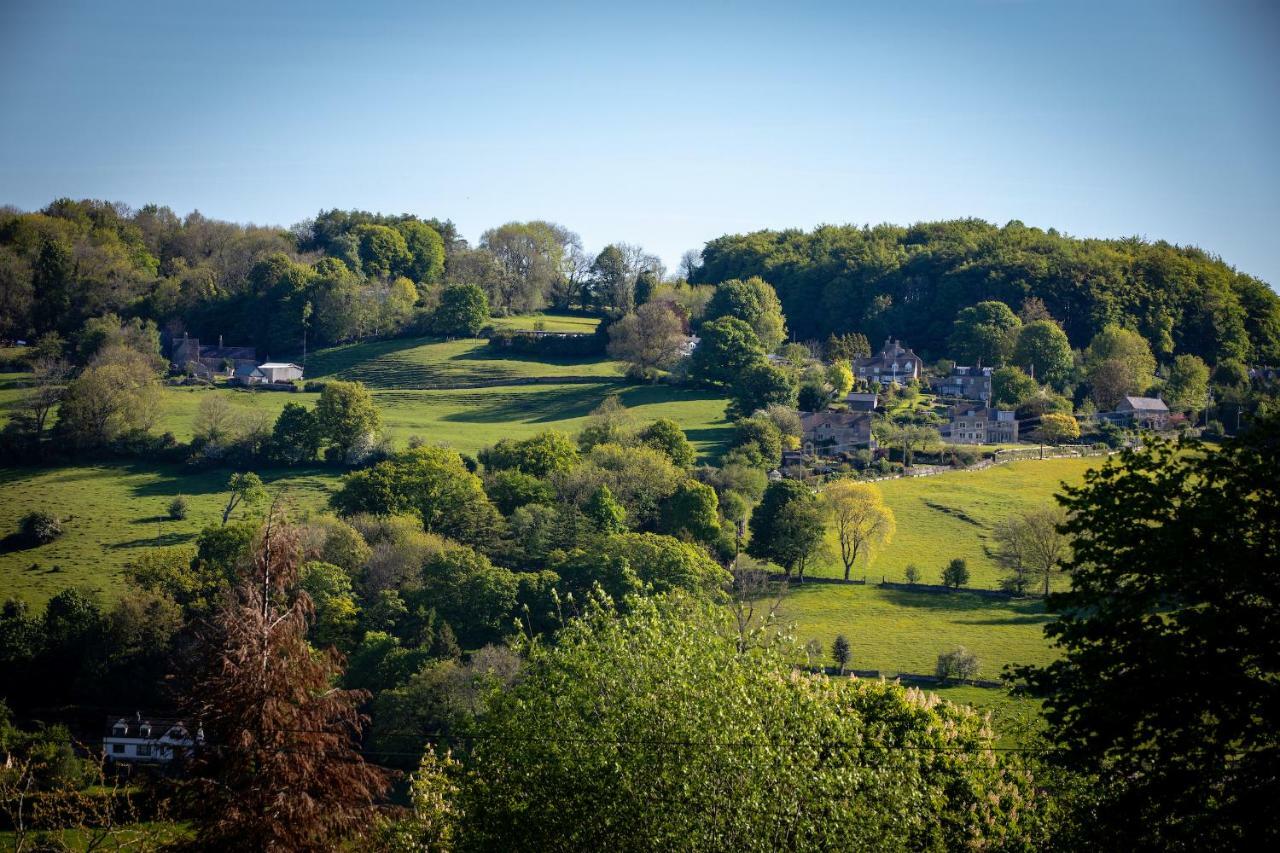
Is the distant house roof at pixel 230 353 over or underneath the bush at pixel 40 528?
over

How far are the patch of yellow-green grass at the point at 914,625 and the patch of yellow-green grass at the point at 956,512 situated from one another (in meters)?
2.23

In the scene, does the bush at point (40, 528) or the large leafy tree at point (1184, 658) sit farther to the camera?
the bush at point (40, 528)

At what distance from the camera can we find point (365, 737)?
105ft

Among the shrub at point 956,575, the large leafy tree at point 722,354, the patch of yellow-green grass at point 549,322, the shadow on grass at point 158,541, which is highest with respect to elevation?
the patch of yellow-green grass at point 549,322

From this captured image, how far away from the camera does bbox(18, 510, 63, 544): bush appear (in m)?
45.9

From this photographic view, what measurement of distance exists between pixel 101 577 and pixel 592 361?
46287 mm

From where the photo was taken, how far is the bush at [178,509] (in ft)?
159

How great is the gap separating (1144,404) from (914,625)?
4008 cm

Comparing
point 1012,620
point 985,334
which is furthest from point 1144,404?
point 1012,620

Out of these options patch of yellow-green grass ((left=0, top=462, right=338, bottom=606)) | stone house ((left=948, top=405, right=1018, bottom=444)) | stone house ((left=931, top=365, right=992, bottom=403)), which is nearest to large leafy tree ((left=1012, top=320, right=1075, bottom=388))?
stone house ((left=931, top=365, right=992, bottom=403))

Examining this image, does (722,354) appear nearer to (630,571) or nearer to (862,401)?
(862,401)

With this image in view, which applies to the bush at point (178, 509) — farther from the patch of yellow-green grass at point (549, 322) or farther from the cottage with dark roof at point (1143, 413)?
the cottage with dark roof at point (1143, 413)

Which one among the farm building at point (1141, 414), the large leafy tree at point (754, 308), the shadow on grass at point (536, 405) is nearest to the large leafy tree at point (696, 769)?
the shadow on grass at point (536, 405)

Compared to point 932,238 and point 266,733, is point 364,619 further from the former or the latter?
point 932,238
